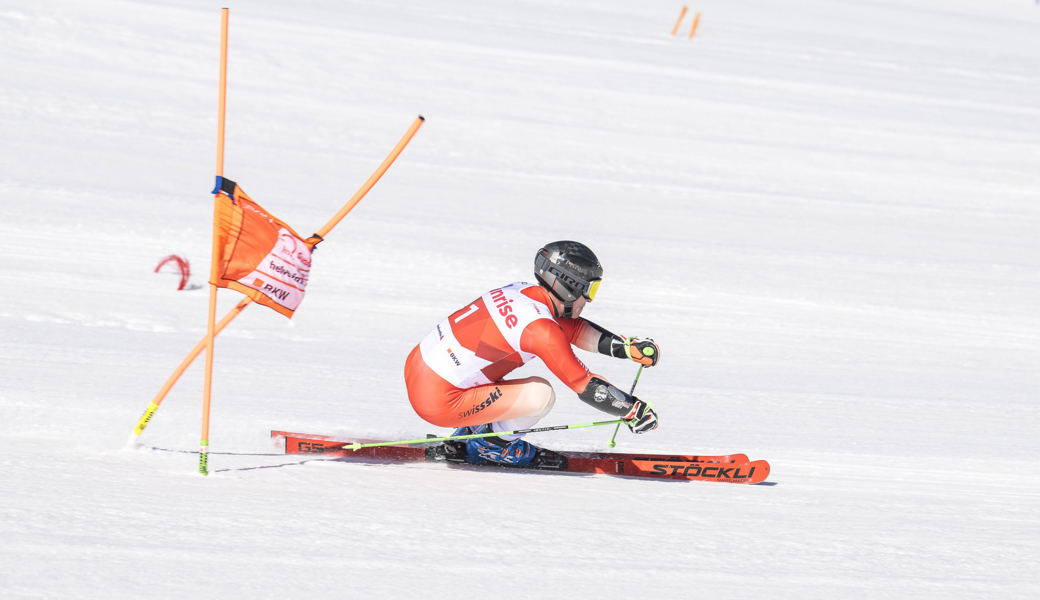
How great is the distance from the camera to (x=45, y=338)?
6500 millimetres

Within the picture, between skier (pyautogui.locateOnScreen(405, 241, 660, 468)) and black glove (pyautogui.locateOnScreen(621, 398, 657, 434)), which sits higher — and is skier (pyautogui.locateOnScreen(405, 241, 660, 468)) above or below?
above

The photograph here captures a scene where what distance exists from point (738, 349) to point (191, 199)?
18.0 feet

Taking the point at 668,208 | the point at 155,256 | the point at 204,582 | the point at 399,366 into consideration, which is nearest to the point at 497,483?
the point at 204,582

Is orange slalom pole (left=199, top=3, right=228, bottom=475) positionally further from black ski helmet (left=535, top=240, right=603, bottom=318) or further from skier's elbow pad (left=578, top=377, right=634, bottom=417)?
skier's elbow pad (left=578, top=377, right=634, bottom=417)

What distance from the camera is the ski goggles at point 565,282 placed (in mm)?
4621

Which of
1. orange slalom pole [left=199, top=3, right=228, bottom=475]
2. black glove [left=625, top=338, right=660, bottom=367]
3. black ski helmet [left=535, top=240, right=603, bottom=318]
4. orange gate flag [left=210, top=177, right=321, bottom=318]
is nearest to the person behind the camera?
orange slalom pole [left=199, top=3, right=228, bottom=475]

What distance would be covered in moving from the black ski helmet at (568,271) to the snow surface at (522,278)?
39.0 inches

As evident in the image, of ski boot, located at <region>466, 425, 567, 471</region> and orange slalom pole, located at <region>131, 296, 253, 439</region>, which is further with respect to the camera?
ski boot, located at <region>466, 425, 567, 471</region>

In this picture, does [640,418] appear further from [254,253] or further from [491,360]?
[254,253]

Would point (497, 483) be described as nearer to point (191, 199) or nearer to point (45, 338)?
point (45, 338)

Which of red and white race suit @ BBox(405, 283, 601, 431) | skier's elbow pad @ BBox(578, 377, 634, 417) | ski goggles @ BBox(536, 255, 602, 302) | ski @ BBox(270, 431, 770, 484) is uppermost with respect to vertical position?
ski goggles @ BBox(536, 255, 602, 302)

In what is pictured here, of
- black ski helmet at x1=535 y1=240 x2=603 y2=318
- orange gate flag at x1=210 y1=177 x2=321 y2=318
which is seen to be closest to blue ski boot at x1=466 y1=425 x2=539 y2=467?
black ski helmet at x1=535 y1=240 x2=603 y2=318

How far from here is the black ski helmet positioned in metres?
4.61

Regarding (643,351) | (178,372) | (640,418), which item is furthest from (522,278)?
(178,372)
